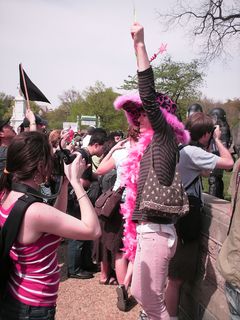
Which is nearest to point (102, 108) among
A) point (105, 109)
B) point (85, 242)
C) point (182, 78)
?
point (105, 109)

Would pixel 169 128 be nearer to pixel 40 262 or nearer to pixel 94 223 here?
pixel 94 223

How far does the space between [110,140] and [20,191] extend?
3.43 metres

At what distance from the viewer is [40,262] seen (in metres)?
1.88

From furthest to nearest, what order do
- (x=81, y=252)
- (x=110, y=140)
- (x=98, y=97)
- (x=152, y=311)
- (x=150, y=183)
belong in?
(x=98, y=97) → (x=110, y=140) → (x=81, y=252) → (x=152, y=311) → (x=150, y=183)

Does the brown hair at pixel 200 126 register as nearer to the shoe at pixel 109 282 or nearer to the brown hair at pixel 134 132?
the brown hair at pixel 134 132

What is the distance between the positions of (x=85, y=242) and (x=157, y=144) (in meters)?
2.86

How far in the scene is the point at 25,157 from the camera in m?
1.88

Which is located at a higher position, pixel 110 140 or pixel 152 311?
pixel 110 140

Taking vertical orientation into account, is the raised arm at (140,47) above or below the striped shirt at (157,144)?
above

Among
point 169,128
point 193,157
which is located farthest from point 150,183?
point 193,157

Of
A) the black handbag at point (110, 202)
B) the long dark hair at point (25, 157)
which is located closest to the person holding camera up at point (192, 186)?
the black handbag at point (110, 202)

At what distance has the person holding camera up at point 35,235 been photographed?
5.94 ft

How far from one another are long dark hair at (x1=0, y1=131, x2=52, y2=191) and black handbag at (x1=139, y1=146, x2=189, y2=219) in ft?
2.32

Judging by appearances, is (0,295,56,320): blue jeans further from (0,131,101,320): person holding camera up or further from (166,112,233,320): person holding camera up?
(166,112,233,320): person holding camera up
